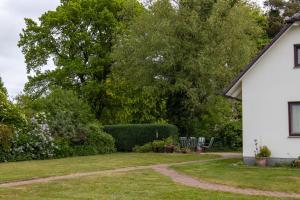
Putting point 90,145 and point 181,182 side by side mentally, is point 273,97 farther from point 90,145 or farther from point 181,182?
point 90,145

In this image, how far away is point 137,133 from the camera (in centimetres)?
3506

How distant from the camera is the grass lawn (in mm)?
15617

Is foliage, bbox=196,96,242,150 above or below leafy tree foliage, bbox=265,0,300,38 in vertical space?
below

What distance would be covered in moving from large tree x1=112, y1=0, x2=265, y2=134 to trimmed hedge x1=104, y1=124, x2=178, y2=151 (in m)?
3.25

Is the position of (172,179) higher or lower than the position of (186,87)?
lower

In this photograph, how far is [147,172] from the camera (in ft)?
64.6

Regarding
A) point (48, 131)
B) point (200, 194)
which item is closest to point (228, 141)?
point (48, 131)

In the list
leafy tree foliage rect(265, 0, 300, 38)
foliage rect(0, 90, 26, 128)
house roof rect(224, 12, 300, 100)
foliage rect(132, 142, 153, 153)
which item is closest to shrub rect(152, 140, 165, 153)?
foliage rect(132, 142, 153, 153)

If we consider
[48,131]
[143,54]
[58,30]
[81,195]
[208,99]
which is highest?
[58,30]

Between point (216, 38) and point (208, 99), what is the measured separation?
4.37 meters

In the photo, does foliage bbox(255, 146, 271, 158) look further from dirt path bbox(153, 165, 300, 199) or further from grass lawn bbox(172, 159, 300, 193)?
dirt path bbox(153, 165, 300, 199)

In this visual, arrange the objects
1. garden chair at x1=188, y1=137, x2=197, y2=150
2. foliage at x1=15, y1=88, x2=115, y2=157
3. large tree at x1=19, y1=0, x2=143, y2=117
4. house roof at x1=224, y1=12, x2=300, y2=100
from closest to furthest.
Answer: house roof at x1=224, y1=12, x2=300, y2=100
foliage at x1=15, y1=88, x2=115, y2=157
garden chair at x1=188, y1=137, x2=197, y2=150
large tree at x1=19, y1=0, x2=143, y2=117

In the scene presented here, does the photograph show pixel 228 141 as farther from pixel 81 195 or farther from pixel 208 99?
pixel 81 195

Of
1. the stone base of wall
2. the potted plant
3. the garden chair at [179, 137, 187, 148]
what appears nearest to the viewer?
the stone base of wall
